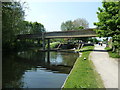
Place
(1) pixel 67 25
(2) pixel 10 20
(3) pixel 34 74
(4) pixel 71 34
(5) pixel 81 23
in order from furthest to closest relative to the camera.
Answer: (1) pixel 67 25
(5) pixel 81 23
(4) pixel 71 34
(2) pixel 10 20
(3) pixel 34 74

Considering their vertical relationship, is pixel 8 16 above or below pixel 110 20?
above

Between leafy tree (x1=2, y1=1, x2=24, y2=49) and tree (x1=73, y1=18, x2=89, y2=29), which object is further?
tree (x1=73, y1=18, x2=89, y2=29)

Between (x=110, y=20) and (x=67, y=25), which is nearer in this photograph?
(x=110, y=20)

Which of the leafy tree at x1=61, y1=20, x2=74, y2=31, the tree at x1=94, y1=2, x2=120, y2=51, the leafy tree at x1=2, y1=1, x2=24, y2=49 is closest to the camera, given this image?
the tree at x1=94, y1=2, x2=120, y2=51

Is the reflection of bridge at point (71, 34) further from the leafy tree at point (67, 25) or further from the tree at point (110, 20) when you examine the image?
the leafy tree at point (67, 25)

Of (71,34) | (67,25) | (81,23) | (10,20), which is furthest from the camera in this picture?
(67,25)

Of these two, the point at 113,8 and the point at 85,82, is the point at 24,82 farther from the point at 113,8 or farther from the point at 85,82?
the point at 113,8

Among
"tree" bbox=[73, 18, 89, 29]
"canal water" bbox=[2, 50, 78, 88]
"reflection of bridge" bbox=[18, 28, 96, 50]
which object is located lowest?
"canal water" bbox=[2, 50, 78, 88]

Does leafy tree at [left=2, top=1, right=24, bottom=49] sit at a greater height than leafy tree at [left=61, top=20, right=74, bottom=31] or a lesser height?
lesser

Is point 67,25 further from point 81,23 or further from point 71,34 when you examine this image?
point 71,34

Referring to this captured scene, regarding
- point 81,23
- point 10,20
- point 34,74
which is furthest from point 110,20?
point 81,23

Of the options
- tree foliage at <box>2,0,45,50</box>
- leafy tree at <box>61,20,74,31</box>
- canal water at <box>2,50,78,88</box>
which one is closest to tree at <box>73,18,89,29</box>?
leafy tree at <box>61,20,74,31</box>

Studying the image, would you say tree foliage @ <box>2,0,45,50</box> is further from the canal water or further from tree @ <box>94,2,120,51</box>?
tree @ <box>94,2,120,51</box>

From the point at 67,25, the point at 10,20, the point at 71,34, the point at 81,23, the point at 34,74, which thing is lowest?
the point at 34,74
